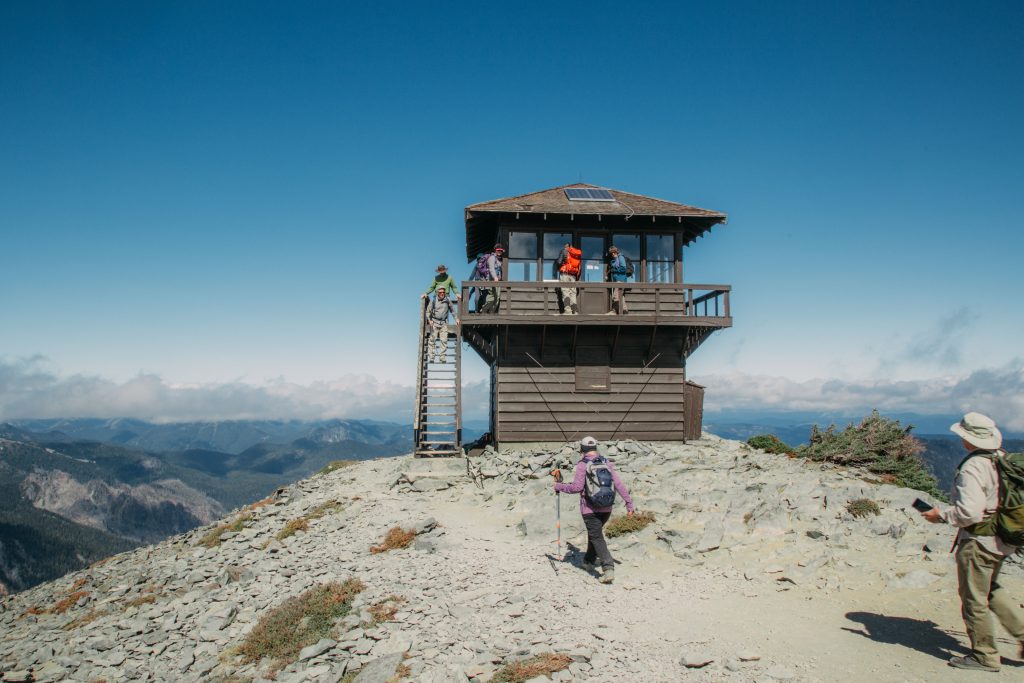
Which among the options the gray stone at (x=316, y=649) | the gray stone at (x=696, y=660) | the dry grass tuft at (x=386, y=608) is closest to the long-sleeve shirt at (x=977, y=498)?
the gray stone at (x=696, y=660)

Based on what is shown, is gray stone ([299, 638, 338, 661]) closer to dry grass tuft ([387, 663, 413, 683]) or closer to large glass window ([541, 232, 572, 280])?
dry grass tuft ([387, 663, 413, 683])

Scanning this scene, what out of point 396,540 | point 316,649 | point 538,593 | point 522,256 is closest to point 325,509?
point 396,540

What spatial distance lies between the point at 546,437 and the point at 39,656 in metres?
15.4

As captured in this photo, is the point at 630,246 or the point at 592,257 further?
the point at 630,246

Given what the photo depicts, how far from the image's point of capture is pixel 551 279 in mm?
23766

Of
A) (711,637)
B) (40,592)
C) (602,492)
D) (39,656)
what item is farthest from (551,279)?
(40,592)

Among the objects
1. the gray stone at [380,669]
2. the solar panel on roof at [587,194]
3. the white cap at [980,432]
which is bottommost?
the gray stone at [380,669]

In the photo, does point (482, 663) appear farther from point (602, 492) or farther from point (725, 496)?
point (725, 496)

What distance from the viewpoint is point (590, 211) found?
907 inches

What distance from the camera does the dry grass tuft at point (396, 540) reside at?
15.5m

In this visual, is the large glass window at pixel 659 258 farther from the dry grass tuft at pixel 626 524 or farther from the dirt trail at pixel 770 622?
the dirt trail at pixel 770 622

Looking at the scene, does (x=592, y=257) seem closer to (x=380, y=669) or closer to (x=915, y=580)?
(x=915, y=580)

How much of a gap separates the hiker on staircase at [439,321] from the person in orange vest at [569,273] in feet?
14.5

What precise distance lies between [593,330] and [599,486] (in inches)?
453
